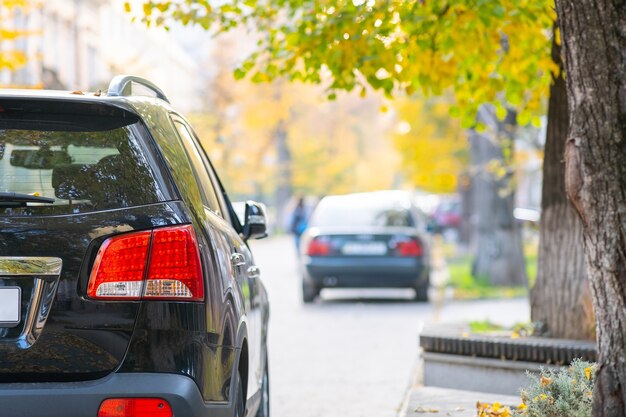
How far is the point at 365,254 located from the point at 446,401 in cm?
1018

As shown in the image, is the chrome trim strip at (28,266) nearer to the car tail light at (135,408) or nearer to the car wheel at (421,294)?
the car tail light at (135,408)

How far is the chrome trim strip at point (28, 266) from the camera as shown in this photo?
409 centimetres

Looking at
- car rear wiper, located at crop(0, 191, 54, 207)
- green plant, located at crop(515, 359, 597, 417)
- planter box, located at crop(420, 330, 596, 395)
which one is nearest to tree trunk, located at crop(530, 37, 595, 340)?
planter box, located at crop(420, 330, 596, 395)

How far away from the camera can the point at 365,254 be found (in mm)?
17531

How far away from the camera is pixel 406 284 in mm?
17781

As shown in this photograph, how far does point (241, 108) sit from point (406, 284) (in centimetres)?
4656

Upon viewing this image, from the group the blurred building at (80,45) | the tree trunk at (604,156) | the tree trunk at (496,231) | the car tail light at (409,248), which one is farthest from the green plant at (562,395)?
the blurred building at (80,45)

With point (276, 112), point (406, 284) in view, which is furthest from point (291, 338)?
point (276, 112)

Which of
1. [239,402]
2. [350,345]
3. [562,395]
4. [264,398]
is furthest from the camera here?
[350,345]

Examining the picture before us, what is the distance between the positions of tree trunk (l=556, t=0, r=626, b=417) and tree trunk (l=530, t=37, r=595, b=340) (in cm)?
389

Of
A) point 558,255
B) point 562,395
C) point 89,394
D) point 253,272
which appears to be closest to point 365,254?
point 558,255

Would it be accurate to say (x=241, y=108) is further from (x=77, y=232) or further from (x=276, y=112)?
(x=77, y=232)

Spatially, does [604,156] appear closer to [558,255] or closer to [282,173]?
[558,255]

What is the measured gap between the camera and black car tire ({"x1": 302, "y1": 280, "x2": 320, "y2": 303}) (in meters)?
17.9
